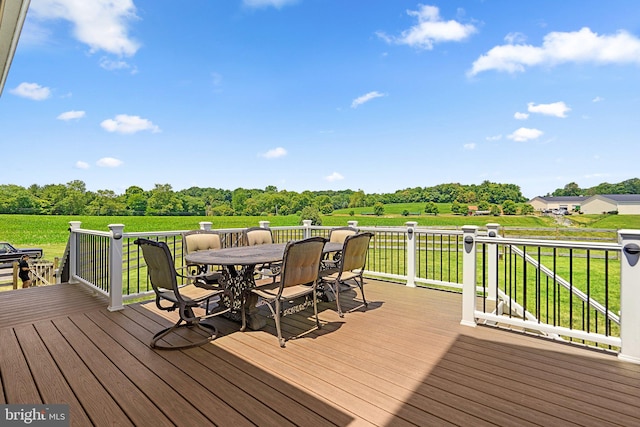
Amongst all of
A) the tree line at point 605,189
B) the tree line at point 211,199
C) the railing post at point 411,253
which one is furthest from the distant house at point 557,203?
the railing post at point 411,253

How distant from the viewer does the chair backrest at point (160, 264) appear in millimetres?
2671

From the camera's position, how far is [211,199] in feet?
91.5

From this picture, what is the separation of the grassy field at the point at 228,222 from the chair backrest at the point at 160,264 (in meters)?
14.0

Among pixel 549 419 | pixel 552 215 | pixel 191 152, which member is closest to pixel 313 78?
pixel 549 419

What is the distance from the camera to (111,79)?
65.7 ft

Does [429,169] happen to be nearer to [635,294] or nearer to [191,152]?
[191,152]

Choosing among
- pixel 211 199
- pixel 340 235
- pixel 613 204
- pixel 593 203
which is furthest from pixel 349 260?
pixel 593 203

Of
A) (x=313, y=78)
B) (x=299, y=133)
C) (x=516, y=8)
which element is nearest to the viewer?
(x=516, y=8)

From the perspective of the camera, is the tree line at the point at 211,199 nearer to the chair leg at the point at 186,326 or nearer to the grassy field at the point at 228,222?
the grassy field at the point at 228,222

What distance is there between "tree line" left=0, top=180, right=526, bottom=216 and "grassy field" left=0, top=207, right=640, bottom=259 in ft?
2.43

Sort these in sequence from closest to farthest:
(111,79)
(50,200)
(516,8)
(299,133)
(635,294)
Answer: (635,294), (516,8), (111,79), (50,200), (299,133)

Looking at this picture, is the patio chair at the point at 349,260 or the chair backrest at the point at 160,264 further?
the patio chair at the point at 349,260

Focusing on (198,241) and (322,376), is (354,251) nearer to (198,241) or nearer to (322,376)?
(322,376)

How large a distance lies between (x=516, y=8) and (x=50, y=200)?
28.2 metres
